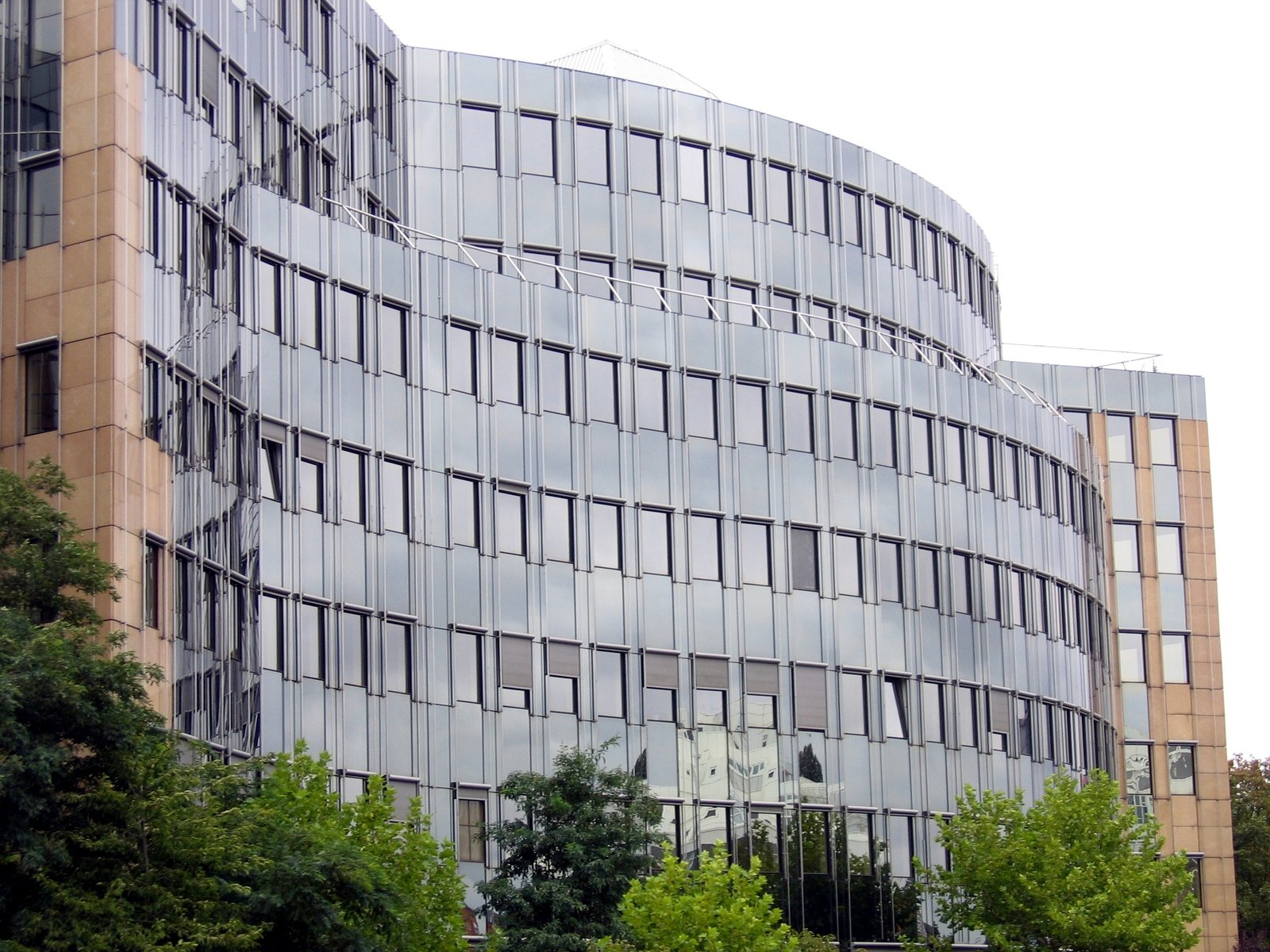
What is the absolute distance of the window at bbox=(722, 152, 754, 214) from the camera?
212 ft

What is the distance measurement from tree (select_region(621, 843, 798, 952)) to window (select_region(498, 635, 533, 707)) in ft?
47.2

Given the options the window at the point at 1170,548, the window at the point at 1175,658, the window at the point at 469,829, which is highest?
the window at the point at 1170,548

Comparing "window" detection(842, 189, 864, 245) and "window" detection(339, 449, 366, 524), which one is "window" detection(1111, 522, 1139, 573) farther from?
"window" detection(339, 449, 366, 524)

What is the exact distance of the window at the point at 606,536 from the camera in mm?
55250

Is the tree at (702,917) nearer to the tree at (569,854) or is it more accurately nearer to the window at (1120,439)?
the tree at (569,854)

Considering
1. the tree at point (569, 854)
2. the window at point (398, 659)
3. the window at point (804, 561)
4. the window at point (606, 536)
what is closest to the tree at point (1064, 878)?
the window at point (804, 561)

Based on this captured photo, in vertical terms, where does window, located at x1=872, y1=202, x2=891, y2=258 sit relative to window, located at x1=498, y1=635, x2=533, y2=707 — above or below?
above

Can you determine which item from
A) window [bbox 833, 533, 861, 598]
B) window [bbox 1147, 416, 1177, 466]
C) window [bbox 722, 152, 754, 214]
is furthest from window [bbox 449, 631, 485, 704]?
window [bbox 1147, 416, 1177, 466]

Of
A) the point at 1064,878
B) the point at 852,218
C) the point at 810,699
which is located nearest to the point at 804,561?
the point at 810,699

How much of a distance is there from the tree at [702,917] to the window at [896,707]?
838 inches

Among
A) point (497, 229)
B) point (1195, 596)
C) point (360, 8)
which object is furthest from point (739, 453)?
point (1195, 596)

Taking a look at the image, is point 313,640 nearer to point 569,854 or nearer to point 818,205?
point 569,854

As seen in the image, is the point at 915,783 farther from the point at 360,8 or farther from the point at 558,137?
the point at 360,8

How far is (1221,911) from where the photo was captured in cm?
7706
